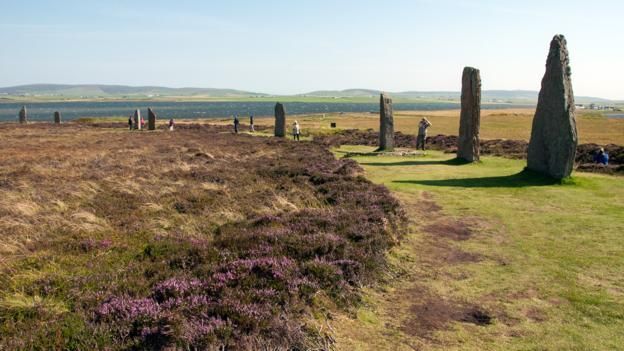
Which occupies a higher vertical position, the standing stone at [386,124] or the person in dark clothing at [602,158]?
the standing stone at [386,124]

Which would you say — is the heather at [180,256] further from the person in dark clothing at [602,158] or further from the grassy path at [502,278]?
the person in dark clothing at [602,158]

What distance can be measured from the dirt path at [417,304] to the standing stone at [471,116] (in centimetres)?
1436

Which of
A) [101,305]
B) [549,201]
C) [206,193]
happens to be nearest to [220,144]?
[206,193]

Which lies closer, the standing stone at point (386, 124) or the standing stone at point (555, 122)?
the standing stone at point (555, 122)

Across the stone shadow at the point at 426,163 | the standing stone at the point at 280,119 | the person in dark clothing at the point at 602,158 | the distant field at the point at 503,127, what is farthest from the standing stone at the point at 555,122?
the standing stone at the point at 280,119

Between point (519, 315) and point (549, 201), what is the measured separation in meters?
9.45

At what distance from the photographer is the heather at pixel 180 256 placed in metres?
5.99

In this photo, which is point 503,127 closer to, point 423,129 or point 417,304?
point 423,129

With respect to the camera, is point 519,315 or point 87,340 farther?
point 519,315

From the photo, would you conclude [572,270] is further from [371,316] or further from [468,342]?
[371,316]

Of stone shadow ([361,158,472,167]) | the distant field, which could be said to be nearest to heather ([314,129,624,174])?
stone shadow ([361,158,472,167])

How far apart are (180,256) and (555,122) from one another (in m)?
16.5

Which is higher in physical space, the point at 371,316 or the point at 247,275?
the point at 247,275

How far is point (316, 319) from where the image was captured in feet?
22.4
